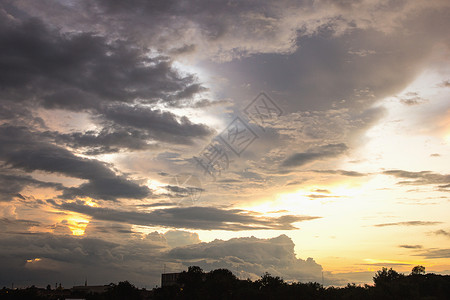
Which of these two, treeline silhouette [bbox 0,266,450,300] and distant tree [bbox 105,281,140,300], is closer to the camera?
treeline silhouette [bbox 0,266,450,300]

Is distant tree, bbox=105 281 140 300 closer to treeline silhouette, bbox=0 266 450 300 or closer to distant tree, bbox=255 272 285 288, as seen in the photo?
treeline silhouette, bbox=0 266 450 300

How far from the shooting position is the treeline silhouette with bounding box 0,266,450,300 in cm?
8381

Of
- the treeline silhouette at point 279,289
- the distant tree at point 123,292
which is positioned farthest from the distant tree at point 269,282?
the distant tree at point 123,292

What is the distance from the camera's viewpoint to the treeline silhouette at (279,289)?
275 feet

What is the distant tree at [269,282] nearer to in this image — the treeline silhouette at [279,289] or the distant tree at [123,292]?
the treeline silhouette at [279,289]

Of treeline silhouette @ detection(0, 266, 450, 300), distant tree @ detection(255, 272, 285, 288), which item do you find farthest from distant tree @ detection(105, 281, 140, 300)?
distant tree @ detection(255, 272, 285, 288)

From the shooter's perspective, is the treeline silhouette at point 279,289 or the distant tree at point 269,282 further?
the distant tree at point 269,282

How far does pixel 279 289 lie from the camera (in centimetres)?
11794

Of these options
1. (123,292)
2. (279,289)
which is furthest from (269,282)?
(123,292)

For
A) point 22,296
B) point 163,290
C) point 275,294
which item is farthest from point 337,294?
point 22,296

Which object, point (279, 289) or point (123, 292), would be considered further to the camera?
point (123, 292)

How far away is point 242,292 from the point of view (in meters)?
115

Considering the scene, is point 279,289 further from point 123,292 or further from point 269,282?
point 123,292

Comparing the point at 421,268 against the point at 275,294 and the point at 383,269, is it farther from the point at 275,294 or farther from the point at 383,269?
the point at 275,294
